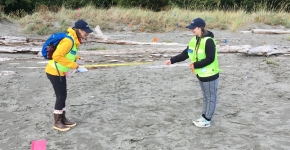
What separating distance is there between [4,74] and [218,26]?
12042mm

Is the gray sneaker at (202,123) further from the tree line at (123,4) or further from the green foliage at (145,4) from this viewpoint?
the green foliage at (145,4)

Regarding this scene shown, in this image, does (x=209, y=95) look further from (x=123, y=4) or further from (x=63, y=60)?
(x=123, y=4)

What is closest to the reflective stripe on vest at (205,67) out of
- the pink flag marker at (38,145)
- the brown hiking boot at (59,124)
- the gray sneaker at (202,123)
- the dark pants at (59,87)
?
the gray sneaker at (202,123)

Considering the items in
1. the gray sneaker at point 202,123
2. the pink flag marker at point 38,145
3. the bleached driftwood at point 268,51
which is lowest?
the gray sneaker at point 202,123

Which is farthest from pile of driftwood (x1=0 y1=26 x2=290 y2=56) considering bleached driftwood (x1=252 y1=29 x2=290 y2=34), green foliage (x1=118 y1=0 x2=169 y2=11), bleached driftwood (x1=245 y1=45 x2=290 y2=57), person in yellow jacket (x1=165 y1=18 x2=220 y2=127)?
green foliage (x1=118 y1=0 x2=169 y2=11)

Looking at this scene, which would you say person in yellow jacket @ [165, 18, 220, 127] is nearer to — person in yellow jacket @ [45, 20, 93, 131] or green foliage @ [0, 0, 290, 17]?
person in yellow jacket @ [45, 20, 93, 131]

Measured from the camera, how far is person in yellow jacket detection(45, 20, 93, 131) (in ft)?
14.1

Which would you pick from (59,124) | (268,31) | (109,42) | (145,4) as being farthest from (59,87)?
(145,4)

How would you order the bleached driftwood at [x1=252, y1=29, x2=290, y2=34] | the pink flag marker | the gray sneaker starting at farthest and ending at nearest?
1. the bleached driftwood at [x1=252, y1=29, x2=290, y2=34]
2. the gray sneaker
3. the pink flag marker

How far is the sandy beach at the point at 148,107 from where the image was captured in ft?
14.6

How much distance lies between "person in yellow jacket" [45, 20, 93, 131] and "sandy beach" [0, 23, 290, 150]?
412 millimetres

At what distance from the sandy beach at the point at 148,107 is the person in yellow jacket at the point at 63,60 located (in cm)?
41

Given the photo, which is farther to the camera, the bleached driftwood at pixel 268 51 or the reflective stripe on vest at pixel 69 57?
the bleached driftwood at pixel 268 51

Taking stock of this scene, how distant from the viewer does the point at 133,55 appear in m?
10.2
